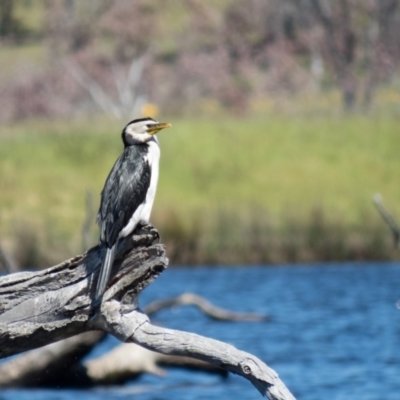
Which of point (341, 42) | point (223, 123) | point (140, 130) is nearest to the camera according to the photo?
point (140, 130)

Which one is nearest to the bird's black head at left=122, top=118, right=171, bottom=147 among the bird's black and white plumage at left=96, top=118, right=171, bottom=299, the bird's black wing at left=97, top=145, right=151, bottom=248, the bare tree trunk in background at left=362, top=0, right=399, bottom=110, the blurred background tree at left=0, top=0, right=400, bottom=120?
the bird's black and white plumage at left=96, top=118, right=171, bottom=299

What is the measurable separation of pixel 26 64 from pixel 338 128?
2935cm

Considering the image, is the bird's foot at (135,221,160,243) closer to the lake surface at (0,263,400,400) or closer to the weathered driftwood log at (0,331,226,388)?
the weathered driftwood log at (0,331,226,388)

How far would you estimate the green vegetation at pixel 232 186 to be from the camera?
93.8 ft

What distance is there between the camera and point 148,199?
25.5 feet

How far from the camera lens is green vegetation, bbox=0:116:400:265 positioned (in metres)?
28.6

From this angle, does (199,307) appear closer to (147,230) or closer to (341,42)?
(147,230)

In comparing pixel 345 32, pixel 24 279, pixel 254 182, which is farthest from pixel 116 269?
pixel 345 32

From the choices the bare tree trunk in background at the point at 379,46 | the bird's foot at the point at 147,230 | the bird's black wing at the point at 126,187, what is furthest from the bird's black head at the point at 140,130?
the bare tree trunk in background at the point at 379,46

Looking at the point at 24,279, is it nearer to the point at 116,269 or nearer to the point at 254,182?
the point at 116,269

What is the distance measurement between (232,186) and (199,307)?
20.8m

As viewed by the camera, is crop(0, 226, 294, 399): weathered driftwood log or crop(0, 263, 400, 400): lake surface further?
crop(0, 263, 400, 400): lake surface

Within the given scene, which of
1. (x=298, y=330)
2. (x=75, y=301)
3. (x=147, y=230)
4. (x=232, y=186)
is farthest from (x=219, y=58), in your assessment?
(x=75, y=301)

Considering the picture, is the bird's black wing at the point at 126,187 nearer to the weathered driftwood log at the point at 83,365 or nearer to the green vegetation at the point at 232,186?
the weathered driftwood log at the point at 83,365
